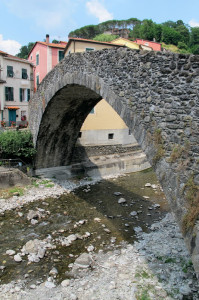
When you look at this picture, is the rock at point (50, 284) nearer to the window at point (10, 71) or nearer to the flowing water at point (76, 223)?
the flowing water at point (76, 223)

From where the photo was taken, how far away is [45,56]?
926 inches

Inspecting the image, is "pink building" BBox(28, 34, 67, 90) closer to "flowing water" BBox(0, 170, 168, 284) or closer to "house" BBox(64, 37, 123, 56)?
"house" BBox(64, 37, 123, 56)

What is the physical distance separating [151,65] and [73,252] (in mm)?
5554

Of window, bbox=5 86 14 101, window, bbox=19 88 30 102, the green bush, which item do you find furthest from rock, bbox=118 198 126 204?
window, bbox=19 88 30 102

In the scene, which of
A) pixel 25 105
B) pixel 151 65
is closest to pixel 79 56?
pixel 151 65

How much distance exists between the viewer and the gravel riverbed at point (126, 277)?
602 centimetres

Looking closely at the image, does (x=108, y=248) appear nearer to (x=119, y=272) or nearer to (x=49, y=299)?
(x=119, y=272)

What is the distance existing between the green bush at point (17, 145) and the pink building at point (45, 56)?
35.7ft

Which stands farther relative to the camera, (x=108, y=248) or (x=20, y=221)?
(x=20, y=221)

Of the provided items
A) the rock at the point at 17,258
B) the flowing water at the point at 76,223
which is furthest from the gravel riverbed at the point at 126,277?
the rock at the point at 17,258

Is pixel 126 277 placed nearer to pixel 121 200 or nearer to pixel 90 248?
pixel 90 248

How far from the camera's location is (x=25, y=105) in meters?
22.8

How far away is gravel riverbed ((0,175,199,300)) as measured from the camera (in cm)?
602

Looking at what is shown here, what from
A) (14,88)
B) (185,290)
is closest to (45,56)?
(14,88)
